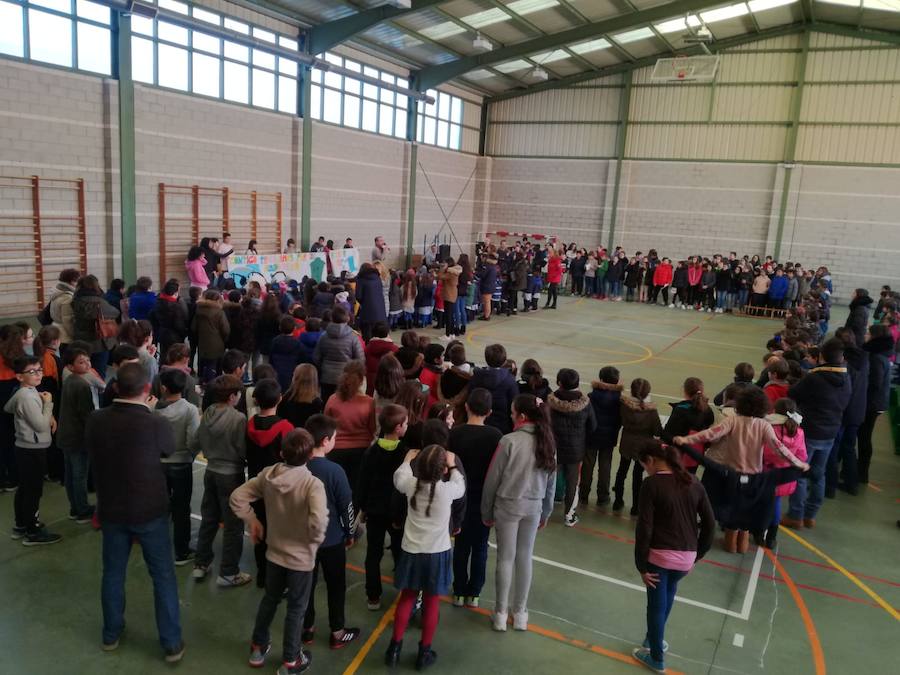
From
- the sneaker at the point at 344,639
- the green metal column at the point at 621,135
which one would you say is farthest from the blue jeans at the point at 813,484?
the green metal column at the point at 621,135

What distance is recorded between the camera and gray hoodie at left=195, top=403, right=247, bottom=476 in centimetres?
441

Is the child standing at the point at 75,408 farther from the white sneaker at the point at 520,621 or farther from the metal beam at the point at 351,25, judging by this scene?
the metal beam at the point at 351,25

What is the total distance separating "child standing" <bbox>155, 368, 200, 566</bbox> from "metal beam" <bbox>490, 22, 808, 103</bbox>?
77.2 ft

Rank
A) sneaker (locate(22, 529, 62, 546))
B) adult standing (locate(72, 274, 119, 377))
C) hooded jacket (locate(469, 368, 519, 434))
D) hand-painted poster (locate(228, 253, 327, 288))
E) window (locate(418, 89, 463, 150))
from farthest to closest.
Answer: window (locate(418, 89, 463, 150)) < hand-painted poster (locate(228, 253, 327, 288)) < adult standing (locate(72, 274, 119, 377)) < hooded jacket (locate(469, 368, 519, 434)) < sneaker (locate(22, 529, 62, 546))

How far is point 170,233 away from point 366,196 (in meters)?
7.68

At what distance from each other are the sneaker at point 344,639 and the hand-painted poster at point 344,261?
49.0 ft

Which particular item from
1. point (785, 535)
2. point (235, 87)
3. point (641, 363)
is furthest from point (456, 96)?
point (785, 535)

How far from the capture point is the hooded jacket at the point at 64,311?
7566 millimetres

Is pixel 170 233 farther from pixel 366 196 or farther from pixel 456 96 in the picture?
pixel 456 96

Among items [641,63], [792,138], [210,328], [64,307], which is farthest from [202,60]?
[792,138]

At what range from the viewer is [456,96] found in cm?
2552

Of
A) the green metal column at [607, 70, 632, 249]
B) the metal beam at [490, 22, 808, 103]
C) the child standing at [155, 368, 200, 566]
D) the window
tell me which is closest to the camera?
the child standing at [155, 368, 200, 566]

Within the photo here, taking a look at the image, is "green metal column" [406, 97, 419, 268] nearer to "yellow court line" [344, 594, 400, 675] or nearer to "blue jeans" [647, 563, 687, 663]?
"yellow court line" [344, 594, 400, 675]

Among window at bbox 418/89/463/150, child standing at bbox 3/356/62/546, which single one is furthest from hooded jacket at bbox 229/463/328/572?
window at bbox 418/89/463/150
